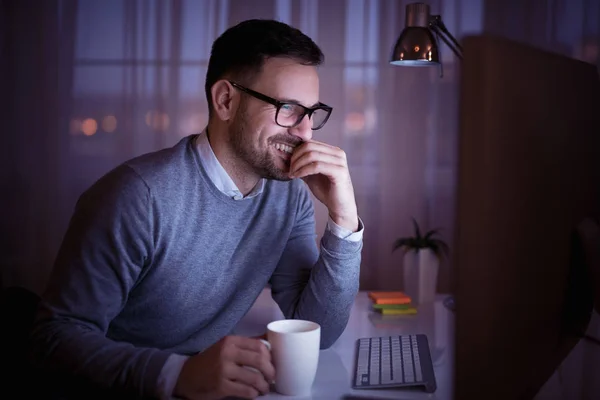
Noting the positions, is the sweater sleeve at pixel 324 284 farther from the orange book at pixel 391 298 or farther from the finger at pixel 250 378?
the finger at pixel 250 378

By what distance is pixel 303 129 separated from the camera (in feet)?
4.63

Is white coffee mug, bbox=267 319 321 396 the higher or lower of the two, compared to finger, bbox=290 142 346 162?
lower

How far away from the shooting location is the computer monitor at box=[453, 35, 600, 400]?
555 millimetres

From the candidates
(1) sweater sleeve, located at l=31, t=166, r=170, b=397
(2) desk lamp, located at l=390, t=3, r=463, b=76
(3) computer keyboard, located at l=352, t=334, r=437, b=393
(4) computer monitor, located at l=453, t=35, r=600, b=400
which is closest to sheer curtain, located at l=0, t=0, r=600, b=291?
(2) desk lamp, located at l=390, t=3, r=463, b=76

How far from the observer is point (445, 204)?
3.31 metres

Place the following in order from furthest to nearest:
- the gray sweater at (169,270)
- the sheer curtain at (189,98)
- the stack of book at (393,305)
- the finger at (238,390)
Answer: the sheer curtain at (189,98) → the stack of book at (393,305) → the gray sweater at (169,270) → the finger at (238,390)

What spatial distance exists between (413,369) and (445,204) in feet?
7.54

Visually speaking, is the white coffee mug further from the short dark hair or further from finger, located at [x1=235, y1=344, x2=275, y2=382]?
the short dark hair

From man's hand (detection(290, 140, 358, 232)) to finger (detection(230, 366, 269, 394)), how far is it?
500 millimetres

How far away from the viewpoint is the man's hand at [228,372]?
0.92 m

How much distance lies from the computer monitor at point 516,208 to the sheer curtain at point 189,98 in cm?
249

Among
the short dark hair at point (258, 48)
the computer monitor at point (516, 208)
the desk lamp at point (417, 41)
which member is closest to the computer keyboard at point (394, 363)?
the computer monitor at point (516, 208)

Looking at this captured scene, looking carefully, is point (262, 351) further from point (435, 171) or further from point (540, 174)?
point (435, 171)

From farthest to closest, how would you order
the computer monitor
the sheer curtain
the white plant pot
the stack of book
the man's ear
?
the sheer curtain → the white plant pot → the stack of book → the man's ear → the computer monitor
